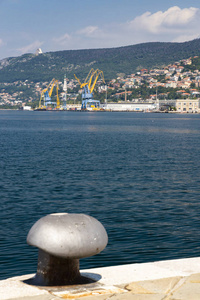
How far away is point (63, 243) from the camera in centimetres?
649

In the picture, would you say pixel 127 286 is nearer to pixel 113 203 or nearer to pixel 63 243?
pixel 63 243

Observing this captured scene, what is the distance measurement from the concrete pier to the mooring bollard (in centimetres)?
27

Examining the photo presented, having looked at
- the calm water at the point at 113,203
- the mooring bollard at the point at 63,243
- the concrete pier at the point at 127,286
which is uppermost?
the mooring bollard at the point at 63,243

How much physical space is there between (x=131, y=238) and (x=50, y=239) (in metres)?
7.10

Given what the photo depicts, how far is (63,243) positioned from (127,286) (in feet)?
3.33

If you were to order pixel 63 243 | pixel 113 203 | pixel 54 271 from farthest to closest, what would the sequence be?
pixel 113 203, pixel 54 271, pixel 63 243

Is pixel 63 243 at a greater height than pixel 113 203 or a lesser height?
greater

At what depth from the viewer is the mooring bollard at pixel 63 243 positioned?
6520 millimetres

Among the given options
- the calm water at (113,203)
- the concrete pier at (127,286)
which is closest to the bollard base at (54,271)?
the concrete pier at (127,286)

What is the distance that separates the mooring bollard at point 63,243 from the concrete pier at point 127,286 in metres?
0.27

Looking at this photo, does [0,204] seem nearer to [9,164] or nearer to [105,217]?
[105,217]

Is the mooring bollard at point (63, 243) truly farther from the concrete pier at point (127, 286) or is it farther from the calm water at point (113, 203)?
the calm water at point (113, 203)

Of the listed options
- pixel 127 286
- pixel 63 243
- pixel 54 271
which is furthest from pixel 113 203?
pixel 63 243

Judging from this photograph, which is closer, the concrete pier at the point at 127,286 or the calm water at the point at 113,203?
the concrete pier at the point at 127,286
